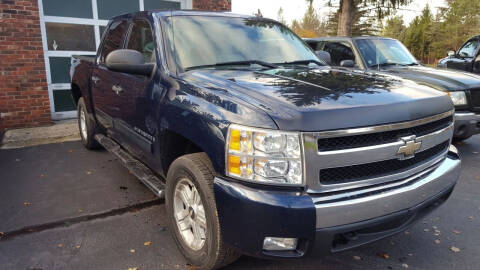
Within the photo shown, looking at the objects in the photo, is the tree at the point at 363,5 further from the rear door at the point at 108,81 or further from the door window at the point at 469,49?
the rear door at the point at 108,81

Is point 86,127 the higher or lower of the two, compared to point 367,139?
lower

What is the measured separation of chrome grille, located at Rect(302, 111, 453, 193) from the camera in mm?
1900

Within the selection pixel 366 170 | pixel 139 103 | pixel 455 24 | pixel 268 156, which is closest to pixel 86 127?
pixel 139 103

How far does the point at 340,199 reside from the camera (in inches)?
76.5

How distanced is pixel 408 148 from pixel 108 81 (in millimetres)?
3154

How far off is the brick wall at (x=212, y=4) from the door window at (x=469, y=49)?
6.57 meters

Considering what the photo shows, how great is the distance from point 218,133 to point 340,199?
787 mm

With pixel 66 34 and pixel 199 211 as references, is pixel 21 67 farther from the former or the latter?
pixel 199 211

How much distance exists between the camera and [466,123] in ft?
16.1

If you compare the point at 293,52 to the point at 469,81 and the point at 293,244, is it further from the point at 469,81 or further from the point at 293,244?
the point at 469,81

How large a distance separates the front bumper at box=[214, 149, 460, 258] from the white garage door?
21.9ft

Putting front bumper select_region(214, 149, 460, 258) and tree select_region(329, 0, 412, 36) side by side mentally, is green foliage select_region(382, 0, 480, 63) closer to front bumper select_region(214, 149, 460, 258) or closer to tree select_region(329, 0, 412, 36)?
tree select_region(329, 0, 412, 36)

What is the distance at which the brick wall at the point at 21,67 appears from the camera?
6359mm

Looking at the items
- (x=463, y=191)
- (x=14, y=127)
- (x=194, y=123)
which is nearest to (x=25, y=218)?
(x=194, y=123)
